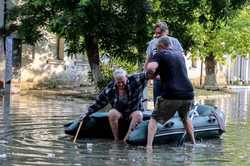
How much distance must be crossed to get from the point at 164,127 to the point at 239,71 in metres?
47.2

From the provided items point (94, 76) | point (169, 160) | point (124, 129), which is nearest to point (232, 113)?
point (94, 76)

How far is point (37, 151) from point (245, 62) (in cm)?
5069

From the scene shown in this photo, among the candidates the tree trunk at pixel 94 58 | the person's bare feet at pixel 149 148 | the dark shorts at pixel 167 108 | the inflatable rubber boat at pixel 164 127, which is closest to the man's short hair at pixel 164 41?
the dark shorts at pixel 167 108

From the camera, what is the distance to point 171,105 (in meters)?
11.3

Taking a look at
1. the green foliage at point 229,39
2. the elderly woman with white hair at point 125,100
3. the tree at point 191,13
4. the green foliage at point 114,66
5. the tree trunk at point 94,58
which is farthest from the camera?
the green foliage at point 229,39

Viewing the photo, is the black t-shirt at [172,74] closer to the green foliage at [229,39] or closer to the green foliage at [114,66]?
the green foliage at [114,66]

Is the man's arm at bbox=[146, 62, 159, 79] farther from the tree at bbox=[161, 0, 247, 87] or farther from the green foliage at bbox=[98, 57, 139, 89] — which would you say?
the green foliage at bbox=[98, 57, 139, 89]

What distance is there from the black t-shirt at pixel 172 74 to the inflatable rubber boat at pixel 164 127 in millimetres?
731

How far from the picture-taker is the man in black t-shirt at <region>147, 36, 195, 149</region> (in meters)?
11.2

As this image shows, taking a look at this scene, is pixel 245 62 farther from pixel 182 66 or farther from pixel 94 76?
pixel 182 66

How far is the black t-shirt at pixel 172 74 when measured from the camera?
11.2 metres

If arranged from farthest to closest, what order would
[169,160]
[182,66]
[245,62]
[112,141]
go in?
[245,62] → [112,141] → [182,66] → [169,160]

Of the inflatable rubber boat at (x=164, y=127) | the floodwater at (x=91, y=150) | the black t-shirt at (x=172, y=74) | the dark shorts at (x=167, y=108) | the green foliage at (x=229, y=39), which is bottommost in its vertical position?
the floodwater at (x=91, y=150)

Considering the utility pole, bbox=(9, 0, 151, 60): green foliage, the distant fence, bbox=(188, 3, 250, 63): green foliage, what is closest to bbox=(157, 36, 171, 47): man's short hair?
bbox=(9, 0, 151, 60): green foliage
